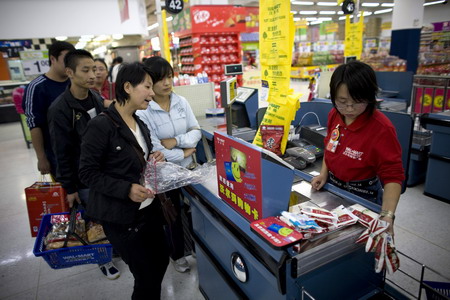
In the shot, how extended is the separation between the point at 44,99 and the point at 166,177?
1.50 meters

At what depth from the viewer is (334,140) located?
1640 mm

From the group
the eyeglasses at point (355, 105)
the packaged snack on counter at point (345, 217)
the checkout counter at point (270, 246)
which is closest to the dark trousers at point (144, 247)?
the checkout counter at point (270, 246)

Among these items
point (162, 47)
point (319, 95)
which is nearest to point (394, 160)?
point (319, 95)

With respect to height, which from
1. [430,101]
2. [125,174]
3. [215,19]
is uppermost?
[215,19]

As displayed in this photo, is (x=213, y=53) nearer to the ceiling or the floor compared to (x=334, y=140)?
nearer to the ceiling

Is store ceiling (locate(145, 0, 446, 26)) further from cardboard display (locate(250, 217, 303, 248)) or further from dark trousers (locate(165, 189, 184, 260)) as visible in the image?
cardboard display (locate(250, 217, 303, 248))

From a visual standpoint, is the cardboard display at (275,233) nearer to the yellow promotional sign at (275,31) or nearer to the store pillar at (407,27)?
the yellow promotional sign at (275,31)

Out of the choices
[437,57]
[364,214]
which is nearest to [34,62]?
[364,214]

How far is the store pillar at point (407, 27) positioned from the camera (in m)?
8.77

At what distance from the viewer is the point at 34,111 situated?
2.38 m

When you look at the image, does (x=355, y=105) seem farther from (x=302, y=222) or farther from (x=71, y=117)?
(x=71, y=117)

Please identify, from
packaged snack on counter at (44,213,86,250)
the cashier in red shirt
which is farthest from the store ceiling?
the cashier in red shirt

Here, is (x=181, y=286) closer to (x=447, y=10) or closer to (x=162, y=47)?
(x=162, y=47)

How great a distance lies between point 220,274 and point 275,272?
2.33 feet
